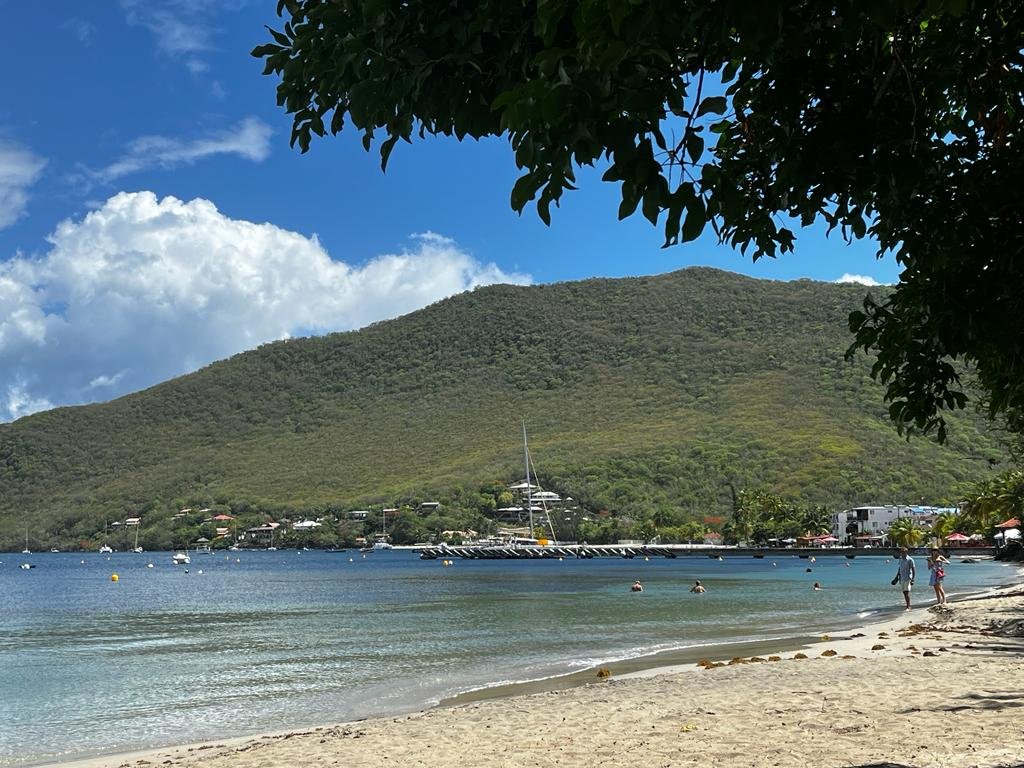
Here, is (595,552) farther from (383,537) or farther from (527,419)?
(527,419)

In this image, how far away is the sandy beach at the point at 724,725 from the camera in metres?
7.94

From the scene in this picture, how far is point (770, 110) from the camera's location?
13.4 feet

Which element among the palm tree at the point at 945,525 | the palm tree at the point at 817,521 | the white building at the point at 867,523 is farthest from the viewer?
the palm tree at the point at 817,521

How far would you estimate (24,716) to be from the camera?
16.0 meters

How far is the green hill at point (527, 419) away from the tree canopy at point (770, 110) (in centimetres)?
11951

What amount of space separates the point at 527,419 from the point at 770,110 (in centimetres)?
14983

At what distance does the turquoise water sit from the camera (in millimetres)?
14984

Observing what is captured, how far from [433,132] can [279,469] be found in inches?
6436

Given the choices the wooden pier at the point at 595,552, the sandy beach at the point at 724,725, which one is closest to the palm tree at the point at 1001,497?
the sandy beach at the point at 724,725

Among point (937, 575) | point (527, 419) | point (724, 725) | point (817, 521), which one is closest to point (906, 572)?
Result: point (937, 575)

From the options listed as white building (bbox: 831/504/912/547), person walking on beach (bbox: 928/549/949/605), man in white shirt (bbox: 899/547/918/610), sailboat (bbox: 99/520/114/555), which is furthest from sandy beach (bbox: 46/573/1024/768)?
sailboat (bbox: 99/520/114/555)

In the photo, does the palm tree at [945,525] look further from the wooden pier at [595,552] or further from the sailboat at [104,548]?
the sailboat at [104,548]

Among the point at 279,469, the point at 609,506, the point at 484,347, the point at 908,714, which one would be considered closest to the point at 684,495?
the point at 609,506

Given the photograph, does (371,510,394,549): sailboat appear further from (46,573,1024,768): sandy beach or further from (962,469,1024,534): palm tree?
(46,573,1024,768): sandy beach
